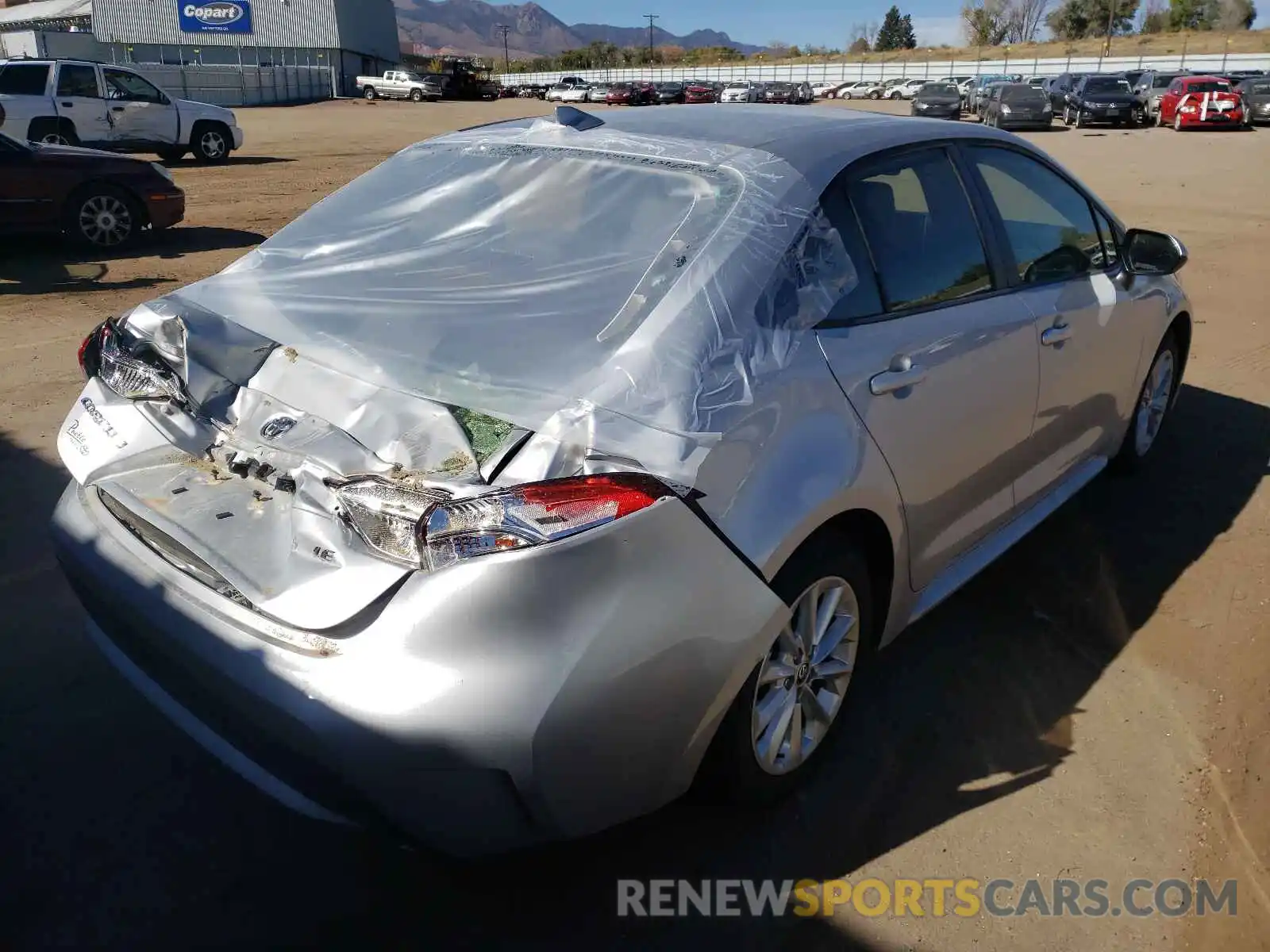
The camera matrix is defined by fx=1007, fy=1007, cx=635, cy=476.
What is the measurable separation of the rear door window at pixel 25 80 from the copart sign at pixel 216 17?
46.6 m

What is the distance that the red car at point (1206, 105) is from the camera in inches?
1088

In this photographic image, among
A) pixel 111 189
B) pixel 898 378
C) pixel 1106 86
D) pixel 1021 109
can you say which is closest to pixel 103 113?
pixel 111 189

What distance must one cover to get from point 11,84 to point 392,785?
19.0m

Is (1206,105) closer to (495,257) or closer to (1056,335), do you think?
(1056,335)

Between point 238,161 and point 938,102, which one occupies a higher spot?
point 938,102

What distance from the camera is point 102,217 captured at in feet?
33.3

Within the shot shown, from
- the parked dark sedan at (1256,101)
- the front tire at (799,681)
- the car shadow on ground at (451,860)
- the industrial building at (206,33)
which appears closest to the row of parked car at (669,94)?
the industrial building at (206,33)

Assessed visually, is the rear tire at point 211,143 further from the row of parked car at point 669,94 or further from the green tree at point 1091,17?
the green tree at point 1091,17

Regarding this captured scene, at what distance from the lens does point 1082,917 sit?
2445 millimetres

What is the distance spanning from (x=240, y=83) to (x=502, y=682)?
52.6 m

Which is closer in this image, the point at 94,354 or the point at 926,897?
the point at 926,897

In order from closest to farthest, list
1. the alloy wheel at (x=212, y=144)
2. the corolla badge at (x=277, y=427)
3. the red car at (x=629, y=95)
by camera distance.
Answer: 1. the corolla badge at (x=277, y=427)
2. the alloy wheel at (x=212, y=144)
3. the red car at (x=629, y=95)

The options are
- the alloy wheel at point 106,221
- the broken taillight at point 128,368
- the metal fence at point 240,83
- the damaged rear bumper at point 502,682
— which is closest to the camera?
the damaged rear bumper at point 502,682

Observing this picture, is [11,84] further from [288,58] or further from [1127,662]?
[288,58]
